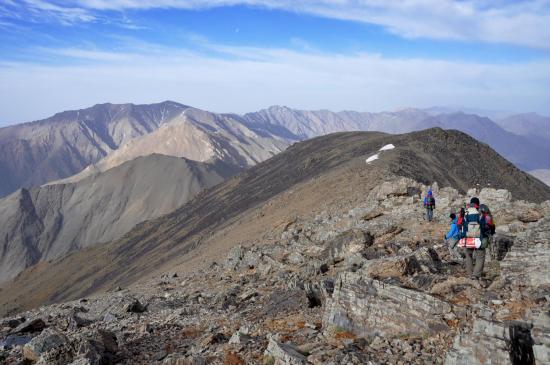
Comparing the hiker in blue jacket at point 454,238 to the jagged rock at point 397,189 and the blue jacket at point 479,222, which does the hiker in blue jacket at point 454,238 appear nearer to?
the blue jacket at point 479,222

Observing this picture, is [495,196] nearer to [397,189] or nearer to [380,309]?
[397,189]

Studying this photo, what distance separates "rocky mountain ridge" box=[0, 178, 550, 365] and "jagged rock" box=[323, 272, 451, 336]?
20 millimetres

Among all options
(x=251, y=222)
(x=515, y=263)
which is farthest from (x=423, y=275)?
(x=251, y=222)

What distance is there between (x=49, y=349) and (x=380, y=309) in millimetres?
8178

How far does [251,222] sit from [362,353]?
3653cm

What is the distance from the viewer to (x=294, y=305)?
13.5 m

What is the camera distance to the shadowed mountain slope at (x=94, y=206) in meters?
117

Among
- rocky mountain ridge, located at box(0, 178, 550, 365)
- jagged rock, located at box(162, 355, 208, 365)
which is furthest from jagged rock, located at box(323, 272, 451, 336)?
jagged rock, located at box(162, 355, 208, 365)

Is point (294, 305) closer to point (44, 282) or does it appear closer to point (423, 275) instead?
point (423, 275)

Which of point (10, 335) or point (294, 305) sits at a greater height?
point (294, 305)

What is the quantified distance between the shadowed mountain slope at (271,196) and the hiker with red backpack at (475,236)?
20558mm

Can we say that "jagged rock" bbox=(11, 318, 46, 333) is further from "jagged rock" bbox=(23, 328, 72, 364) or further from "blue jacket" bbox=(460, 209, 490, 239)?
"blue jacket" bbox=(460, 209, 490, 239)

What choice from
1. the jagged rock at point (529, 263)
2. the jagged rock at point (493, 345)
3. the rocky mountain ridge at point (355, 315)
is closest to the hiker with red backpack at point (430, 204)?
the rocky mountain ridge at point (355, 315)

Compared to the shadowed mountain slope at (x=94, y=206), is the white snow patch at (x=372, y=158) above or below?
above
